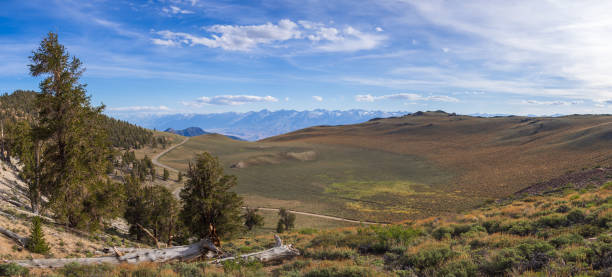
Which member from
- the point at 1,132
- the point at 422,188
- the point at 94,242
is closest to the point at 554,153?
the point at 422,188

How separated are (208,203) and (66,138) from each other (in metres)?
8.83

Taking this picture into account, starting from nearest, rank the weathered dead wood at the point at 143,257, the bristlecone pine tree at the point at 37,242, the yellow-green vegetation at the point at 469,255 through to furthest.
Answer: the yellow-green vegetation at the point at 469,255 < the weathered dead wood at the point at 143,257 < the bristlecone pine tree at the point at 37,242

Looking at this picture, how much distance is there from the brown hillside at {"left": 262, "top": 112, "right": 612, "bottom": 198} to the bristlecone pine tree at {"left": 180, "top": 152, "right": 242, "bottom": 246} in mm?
50004

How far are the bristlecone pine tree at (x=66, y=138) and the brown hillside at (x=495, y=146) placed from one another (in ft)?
190

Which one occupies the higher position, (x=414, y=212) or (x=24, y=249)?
(x=24, y=249)

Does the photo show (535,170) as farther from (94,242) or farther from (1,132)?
Answer: (1,132)

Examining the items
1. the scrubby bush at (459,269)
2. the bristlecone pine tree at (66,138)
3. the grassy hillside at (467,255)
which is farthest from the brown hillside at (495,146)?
the bristlecone pine tree at (66,138)

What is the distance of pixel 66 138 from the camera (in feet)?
53.2

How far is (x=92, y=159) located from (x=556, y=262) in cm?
2189

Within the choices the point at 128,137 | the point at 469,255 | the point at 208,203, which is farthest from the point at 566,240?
the point at 128,137

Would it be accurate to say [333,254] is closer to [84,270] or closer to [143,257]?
[143,257]

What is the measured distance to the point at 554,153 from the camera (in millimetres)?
77000

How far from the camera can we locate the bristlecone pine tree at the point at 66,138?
15.9m

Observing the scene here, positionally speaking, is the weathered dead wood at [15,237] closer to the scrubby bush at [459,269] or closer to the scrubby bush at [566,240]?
the scrubby bush at [459,269]
